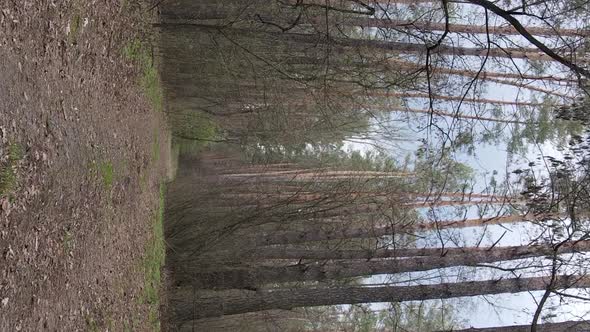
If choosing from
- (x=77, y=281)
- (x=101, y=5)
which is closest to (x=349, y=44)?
(x=101, y=5)

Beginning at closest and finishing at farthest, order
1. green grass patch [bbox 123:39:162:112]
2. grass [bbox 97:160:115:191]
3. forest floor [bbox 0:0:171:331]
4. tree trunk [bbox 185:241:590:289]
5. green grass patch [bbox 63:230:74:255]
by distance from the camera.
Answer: forest floor [bbox 0:0:171:331], green grass patch [bbox 63:230:74:255], grass [bbox 97:160:115:191], green grass patch [bbox 123:39:162:112], tree trunk [bbox 185:241:590:289]

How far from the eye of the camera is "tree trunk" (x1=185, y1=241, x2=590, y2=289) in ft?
30.7

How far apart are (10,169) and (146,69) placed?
239 inches

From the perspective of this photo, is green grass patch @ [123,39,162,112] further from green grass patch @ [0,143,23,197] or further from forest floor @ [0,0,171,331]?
green grass patch @ [0,143,23,197]

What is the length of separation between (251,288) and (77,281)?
520 cm

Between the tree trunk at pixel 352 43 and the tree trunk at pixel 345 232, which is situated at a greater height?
the tree trunk at pixel 352 43

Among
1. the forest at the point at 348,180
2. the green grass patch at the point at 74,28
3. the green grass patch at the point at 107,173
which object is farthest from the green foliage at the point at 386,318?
the green grass patch at the point at 74,28

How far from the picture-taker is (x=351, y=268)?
995 cm

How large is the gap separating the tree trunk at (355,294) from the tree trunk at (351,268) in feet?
0.88

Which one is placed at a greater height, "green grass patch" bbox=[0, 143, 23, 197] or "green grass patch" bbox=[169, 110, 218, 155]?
"green grass patch" bbox=[0, 143, 23, 197]

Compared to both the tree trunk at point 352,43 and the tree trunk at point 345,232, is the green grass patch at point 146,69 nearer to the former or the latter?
the tree trunk at point 352,43

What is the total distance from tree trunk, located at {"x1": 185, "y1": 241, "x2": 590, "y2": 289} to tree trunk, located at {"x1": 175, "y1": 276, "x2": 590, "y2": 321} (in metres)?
0.27

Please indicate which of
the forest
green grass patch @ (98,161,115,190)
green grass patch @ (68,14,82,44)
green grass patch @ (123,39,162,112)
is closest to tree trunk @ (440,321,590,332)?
the forest

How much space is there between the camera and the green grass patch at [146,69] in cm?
832
